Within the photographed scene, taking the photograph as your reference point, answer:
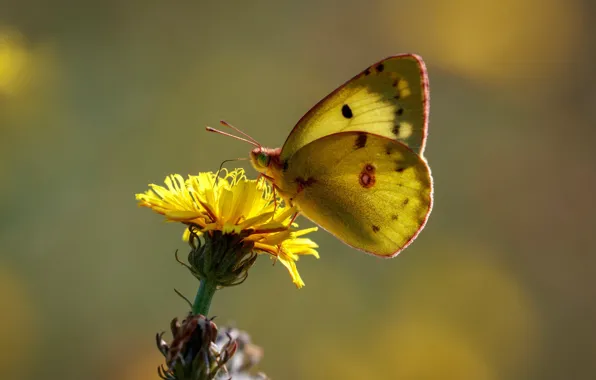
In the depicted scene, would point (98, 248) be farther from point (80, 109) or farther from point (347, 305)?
point (347, 305)

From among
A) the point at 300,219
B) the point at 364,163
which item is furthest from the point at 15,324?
the point at 364,163

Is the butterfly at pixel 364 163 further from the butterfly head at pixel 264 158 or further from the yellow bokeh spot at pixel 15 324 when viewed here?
the yellow bokeh spot at pixel 15 324

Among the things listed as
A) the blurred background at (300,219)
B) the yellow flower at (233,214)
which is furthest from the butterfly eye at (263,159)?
the blurred background at (300,219)

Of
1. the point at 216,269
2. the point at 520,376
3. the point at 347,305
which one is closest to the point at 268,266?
the point at 347,305

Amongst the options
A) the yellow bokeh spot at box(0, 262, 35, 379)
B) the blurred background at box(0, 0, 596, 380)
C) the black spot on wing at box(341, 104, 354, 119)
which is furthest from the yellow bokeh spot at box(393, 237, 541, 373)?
the black spot on wing at box(341, 104, 354, 119)

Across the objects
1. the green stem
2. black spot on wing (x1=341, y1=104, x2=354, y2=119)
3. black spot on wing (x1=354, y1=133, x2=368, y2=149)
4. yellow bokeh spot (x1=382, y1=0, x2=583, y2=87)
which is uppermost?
yellow bokeh spot (x1=382, y1=0, x2=583, y2=87)

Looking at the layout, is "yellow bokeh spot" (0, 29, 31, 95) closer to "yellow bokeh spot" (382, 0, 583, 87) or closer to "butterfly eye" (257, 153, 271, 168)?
"butterfly eye" (257, 153, 271, 168)

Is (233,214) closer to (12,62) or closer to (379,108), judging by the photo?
(379,108)
